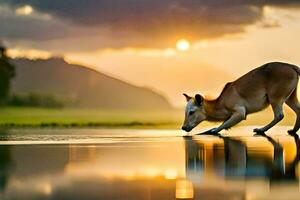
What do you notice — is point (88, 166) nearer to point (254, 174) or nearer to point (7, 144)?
point (254, 174)

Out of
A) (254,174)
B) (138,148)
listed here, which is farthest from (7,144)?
(254,174)

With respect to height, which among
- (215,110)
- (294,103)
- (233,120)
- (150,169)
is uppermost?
(294,103)

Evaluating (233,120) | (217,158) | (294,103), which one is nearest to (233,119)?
(233,120)

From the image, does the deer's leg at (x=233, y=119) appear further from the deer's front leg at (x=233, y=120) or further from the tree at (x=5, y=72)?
the tree at (x=5, y=72)

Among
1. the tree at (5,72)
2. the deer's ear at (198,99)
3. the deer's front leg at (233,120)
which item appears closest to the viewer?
the deer's front leg at (233,120)

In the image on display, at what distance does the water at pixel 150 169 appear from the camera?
4.30 metres

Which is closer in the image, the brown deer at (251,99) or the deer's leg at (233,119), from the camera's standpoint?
the brown deer at (251,99)

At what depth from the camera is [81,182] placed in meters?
4.86

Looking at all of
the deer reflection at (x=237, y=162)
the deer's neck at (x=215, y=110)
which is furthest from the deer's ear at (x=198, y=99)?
the deer reflection at (x=237, y=162)

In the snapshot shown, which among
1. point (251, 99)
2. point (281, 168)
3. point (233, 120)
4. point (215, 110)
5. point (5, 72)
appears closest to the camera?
point (281, 168)

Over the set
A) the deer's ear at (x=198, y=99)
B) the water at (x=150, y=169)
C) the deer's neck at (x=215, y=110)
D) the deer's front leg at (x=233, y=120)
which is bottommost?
the water at (x=150, y=169)

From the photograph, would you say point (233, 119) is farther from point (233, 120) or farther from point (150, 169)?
point (150, 169)

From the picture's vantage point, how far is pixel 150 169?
18.5 ft

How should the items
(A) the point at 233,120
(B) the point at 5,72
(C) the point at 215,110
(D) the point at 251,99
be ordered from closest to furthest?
1. (A) the point at 233,120
2. (D) the point at 251,99
3. (C) the point at 215,110
4. (B) the point at 5,72
